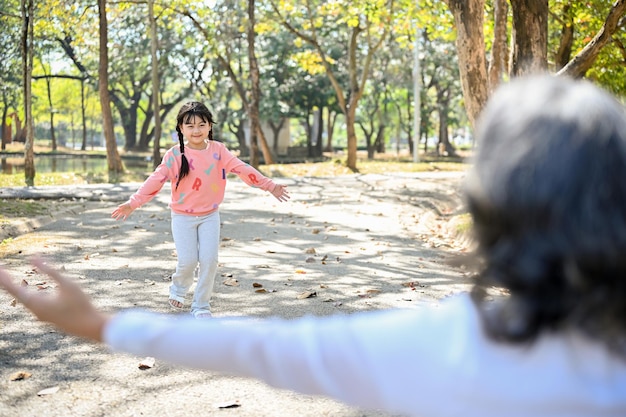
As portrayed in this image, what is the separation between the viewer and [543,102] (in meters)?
1.28

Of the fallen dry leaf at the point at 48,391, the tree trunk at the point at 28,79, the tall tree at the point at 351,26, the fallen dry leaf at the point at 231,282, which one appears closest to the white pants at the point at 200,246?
the fallen dry leaf at the point at 231,282

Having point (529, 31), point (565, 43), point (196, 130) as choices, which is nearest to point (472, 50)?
point (529, 31)

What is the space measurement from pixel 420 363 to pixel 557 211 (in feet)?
1.06

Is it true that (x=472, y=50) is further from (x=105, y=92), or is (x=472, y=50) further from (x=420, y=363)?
(x=105, y=92)

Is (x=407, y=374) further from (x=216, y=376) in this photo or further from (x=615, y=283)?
(x=216, y=376)

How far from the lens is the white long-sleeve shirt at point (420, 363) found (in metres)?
1.23

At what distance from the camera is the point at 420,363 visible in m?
1.31

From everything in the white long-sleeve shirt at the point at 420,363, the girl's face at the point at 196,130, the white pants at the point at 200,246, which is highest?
the girl's face at the point at 196,130

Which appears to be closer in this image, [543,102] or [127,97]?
[543,102]

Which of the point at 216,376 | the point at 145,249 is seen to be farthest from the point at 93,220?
the point at 216,376

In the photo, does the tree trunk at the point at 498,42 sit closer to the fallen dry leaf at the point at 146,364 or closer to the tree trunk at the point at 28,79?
the fallen dry leaf at the point at 146,364

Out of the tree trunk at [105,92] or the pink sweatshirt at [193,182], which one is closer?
the pink sweatshirt at [193,182]

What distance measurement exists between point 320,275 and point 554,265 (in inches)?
288

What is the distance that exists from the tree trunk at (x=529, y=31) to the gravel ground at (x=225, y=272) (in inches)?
106
